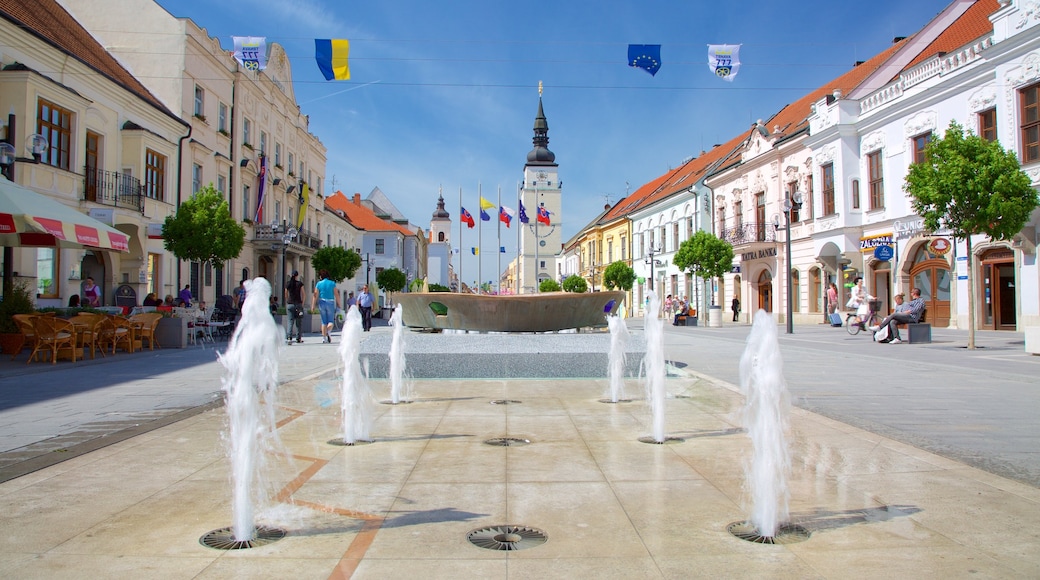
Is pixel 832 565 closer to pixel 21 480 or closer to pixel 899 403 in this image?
pixel 21 480

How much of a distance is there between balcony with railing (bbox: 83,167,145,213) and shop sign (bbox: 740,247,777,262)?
2778cm

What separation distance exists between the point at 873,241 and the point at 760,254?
31.6ft

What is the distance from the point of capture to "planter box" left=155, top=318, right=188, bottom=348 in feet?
53.8

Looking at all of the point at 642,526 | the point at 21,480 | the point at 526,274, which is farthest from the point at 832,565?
the point at 526,274

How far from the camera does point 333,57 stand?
15047mm

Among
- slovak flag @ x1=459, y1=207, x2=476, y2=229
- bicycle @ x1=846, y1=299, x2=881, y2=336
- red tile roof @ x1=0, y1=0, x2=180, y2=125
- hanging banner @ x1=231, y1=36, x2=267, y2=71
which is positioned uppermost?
red tile roof @ x1=0, y1=0, x2=180, y2=125

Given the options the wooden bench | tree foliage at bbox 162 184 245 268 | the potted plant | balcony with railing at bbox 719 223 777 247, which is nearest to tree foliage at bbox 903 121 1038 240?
the wooden bench

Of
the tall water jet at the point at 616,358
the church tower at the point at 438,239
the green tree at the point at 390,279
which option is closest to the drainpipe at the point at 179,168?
the tall water jet at the point at 616,358

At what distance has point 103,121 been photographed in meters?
21.4

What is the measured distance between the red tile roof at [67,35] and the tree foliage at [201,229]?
210 inches

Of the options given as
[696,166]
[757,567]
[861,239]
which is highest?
[696,166]

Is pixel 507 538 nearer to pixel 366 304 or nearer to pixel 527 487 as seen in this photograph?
pixel 527 487

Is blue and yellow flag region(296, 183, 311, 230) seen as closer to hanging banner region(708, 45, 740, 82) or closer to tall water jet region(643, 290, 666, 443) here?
hanging banner region(708, 45, 740, 82)

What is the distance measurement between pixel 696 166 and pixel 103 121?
132 feet
